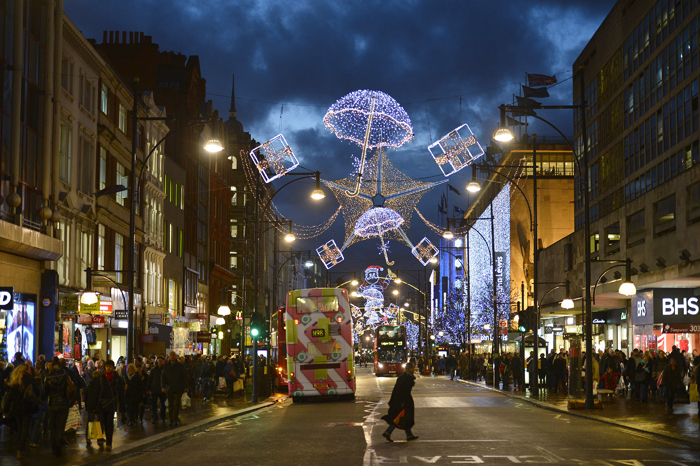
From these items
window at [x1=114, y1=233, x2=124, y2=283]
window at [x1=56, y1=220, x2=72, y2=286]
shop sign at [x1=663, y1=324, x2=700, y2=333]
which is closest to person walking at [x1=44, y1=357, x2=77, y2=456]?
window at [x1=56, y1=220, x2=72, y2=286]

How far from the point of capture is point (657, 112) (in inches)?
1799

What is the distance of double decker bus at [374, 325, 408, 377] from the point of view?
7069 cm

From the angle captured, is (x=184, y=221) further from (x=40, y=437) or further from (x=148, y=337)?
(x=40, y=437)

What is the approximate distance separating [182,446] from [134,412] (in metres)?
5.33

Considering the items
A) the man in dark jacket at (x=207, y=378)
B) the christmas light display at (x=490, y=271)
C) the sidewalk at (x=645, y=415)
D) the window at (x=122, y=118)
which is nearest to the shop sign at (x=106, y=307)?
the man in dark jacket at (x=207, y=378)

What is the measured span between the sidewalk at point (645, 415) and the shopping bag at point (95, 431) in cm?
1142

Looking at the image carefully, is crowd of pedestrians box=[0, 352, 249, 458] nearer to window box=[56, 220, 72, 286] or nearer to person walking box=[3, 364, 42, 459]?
person walking box=[3, 364, 42, 459]

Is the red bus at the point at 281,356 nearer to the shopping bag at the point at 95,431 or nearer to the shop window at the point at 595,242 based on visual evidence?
the shopping bag at the point at 95,431

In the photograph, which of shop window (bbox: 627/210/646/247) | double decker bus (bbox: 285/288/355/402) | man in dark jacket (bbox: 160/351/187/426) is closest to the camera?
man in dark jacket (bbox: 160/351/187/426)

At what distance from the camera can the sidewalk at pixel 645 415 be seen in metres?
19.8

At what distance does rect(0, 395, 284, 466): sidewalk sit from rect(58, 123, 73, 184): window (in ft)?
33.2

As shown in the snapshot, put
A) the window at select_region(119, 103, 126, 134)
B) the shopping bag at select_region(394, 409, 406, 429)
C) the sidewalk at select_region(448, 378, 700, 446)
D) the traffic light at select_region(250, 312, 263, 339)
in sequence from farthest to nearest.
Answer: the window at select_region(119, 103, 126, 134), the traffic light at select_region(250, 312, 263, 339), the sidewalk at select_region(448, 378, 700, 446), the shopping bag at select_region(394, 409, 406, 429)

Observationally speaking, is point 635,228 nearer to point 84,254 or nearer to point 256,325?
point 256,325

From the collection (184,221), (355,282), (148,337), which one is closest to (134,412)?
(148,337)
